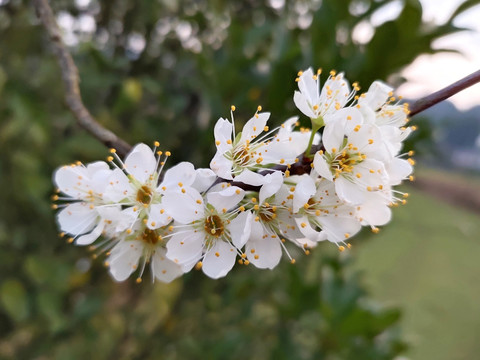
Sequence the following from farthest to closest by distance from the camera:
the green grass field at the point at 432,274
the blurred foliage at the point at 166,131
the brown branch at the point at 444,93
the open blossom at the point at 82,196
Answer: the green grass field at the point at 432,274 → the blurred foliage at the point at 166,131 → the open blossom at the point at 82,196 → the brown branch at the point at 444,93

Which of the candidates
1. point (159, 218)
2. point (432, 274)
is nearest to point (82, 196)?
point (159, 218)

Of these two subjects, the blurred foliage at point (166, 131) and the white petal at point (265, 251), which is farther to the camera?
the blurred foliage at point (166, 131)

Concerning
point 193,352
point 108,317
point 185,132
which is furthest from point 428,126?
point 108,317

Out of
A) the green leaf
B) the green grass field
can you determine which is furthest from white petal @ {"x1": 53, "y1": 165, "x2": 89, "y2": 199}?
Result: the green grass field

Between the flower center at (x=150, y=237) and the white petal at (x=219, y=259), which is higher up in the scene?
the flower center at (x=150, y=237)

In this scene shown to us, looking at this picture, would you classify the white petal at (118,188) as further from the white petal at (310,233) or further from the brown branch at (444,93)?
the brown branch at (444,93)

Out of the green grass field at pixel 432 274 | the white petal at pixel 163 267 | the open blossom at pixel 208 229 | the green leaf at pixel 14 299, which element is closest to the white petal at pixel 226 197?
the open blossom at pixel 208 229

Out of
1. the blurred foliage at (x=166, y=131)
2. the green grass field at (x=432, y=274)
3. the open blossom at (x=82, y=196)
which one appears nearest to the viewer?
the open blossom at (x=82, y=196)

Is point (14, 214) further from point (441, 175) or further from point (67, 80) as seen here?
point (441, 175)
